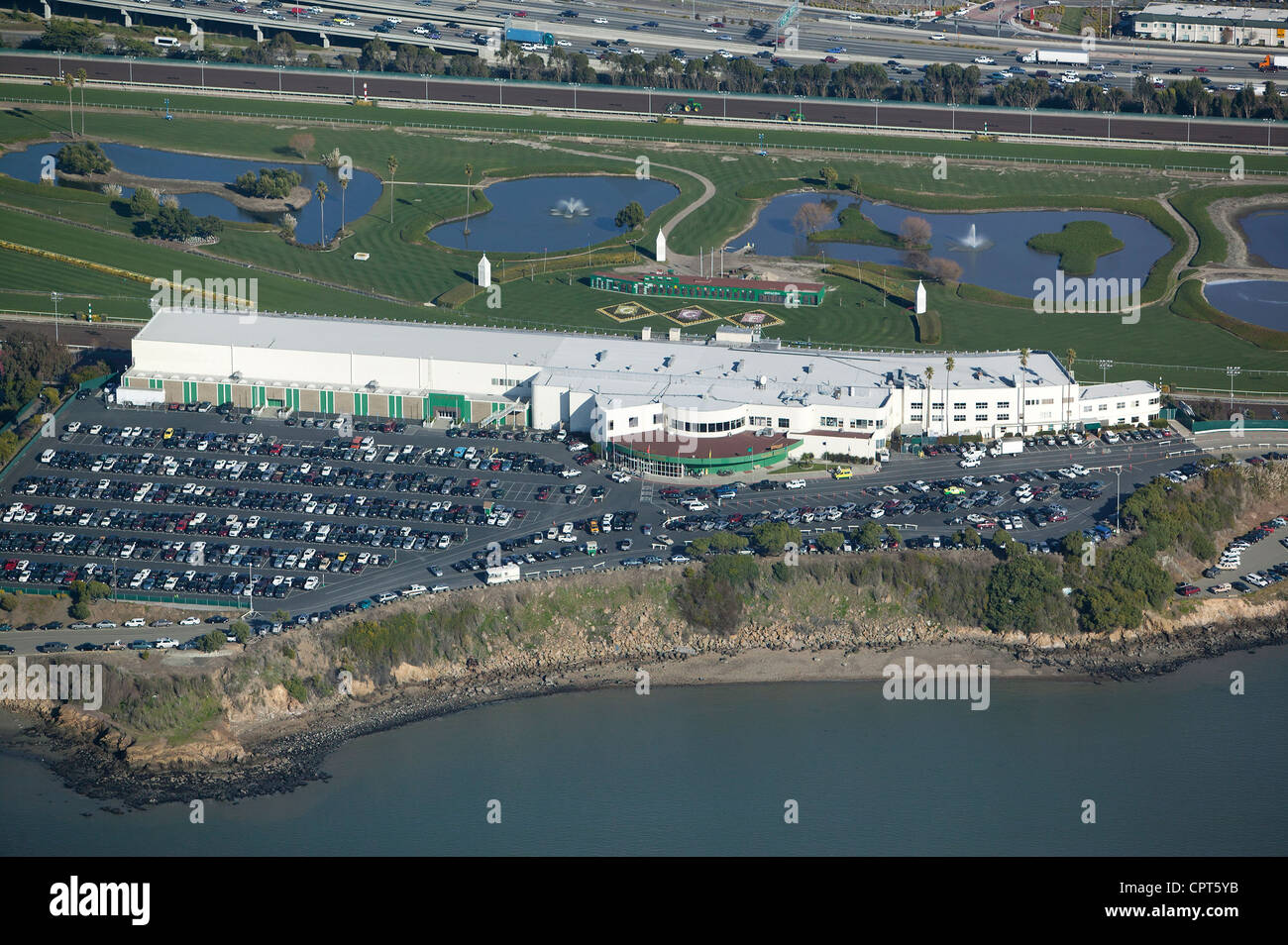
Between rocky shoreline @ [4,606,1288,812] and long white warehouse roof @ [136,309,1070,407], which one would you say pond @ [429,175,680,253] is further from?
rocky shoreline @ [4,606,1288,812]

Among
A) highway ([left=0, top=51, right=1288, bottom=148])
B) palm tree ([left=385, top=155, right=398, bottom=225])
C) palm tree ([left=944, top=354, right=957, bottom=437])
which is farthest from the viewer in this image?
highway ([left=0, top=51, right=1288, bottom=148])

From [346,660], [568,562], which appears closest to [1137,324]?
[568,562]

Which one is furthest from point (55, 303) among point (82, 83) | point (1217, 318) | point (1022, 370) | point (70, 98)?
point (1217, 318)

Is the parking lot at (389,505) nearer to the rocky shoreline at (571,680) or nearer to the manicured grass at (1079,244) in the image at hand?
the rocky shoreline at (571,680)

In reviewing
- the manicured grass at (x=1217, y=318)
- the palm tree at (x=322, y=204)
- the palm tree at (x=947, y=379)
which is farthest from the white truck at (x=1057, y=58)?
the palm tree at (x=947, y=379)

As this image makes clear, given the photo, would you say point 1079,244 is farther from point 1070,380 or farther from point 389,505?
point 389,505

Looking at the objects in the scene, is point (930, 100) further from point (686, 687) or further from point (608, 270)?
point (686, 687)

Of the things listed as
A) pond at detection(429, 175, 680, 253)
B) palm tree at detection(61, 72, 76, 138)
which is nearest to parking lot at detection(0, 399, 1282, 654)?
pond at detection(429, 175, 680, 253)
